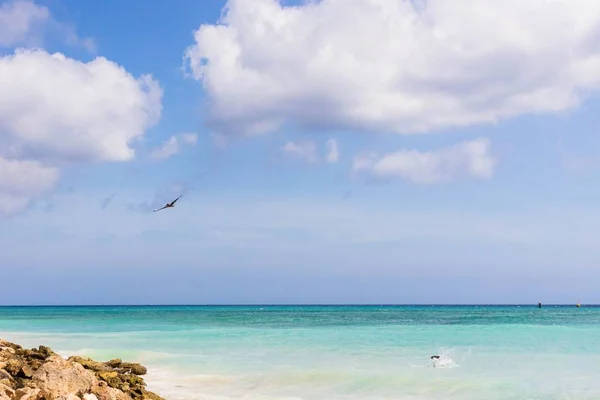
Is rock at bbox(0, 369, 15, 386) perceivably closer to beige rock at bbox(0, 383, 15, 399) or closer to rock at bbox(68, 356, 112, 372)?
beige rock at bbox(0, 383, 15, 399)

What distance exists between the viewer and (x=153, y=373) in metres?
17.8

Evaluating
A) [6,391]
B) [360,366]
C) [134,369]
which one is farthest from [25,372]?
[360,366]

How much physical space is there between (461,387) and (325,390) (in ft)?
10.7

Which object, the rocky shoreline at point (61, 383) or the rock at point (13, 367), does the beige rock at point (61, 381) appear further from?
the rock at point (13, 367)

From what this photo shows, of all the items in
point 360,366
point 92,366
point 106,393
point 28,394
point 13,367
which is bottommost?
point 360,366

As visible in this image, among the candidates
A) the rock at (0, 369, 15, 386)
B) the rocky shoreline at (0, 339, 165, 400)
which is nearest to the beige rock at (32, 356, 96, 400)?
the rocky shoreline at (0, 339, 165, 400)

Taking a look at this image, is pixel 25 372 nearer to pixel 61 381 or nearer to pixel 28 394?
pixel 61 381

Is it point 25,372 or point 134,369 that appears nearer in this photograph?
point 25,372

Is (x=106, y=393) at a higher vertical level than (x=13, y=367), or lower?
lower

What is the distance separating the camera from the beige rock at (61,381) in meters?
10.5

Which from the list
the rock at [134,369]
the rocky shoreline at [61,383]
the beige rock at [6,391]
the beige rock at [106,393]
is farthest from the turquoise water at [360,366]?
the beige rock at [6,391]

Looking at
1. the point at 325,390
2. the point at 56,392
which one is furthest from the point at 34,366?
the point at 325,390

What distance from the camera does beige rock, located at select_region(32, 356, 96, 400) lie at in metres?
10.5

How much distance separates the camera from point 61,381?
10656mm
